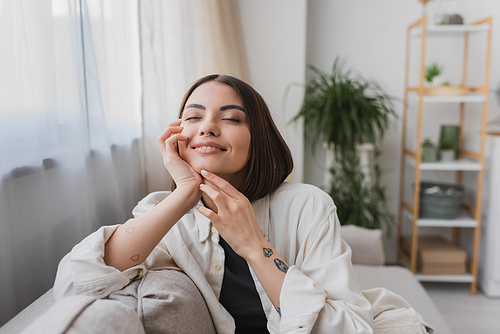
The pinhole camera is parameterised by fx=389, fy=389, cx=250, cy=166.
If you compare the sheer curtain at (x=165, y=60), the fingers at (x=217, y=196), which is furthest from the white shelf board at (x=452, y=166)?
the fingers at (x=217, y=196)

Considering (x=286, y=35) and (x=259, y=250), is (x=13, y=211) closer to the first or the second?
(x=259, y=250)

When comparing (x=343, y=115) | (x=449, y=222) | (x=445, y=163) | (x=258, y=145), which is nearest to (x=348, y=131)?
(x=343, y=115)

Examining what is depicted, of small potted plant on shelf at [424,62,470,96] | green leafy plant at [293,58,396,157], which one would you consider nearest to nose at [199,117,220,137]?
green leafy plant at [293,58,396,157]

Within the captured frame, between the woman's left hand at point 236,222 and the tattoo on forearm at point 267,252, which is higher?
the woman's left hand at point 236,222

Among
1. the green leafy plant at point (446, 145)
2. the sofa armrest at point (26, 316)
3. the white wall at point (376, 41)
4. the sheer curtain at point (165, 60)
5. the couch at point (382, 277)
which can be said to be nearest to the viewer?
the sofa armrest at point (26, 316)

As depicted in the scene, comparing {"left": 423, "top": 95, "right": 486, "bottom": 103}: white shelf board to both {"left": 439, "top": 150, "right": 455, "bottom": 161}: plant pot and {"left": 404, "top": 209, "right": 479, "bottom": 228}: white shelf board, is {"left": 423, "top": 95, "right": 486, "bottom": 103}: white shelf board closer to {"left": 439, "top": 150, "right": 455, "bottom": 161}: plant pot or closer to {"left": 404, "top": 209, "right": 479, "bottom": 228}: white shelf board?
{"left": 439, "top": 150, "right": 455, "bottom": 161}: plant pot

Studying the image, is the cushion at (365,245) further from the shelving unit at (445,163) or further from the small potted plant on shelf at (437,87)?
the small potted plant on shelf at (437,87)

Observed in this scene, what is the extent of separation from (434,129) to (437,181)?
40 centimetres

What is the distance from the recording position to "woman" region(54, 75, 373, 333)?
84cm

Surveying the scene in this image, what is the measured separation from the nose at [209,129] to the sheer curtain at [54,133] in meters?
0.44

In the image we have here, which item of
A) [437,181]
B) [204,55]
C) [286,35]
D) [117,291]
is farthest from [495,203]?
[117,291]

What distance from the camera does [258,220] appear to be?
106 centimetres

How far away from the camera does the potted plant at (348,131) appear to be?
2447 mm

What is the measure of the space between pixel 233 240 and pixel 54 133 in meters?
0.61
